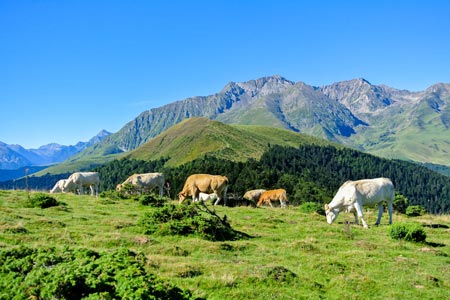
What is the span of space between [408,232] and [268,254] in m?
7.88

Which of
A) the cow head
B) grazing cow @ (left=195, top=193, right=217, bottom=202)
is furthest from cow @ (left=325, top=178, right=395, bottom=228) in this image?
grazing cow @ (left=195, top=193, right=217, bottom=202)

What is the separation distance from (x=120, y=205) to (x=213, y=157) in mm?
163613

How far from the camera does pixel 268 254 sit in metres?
14.4

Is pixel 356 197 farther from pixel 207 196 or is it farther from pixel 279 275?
pixel 207 196

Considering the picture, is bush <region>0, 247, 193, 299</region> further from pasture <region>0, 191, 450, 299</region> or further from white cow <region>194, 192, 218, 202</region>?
white cow <region>194, 192, 218, 202</region>

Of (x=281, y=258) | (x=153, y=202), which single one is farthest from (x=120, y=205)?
(x=281, y=258)

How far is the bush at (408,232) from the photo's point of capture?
17.8m

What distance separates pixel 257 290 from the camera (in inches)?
395

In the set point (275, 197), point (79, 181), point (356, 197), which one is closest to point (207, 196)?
point (275, 197)

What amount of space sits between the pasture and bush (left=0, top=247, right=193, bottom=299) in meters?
2.26

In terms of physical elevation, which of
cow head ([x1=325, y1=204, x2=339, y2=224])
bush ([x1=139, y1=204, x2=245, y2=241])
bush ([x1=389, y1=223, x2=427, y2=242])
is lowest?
bush ([x1=389, y1=223, x2=427, y2=242])

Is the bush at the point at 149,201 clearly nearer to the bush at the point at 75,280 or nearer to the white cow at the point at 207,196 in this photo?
the white cow at the point at 207,196

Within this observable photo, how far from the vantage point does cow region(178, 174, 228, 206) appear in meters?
29.5

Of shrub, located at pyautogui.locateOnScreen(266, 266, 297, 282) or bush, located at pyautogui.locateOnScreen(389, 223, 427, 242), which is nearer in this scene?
shrub, located at pyautogui.locateOnScreen(266, 266, 297, 282)
